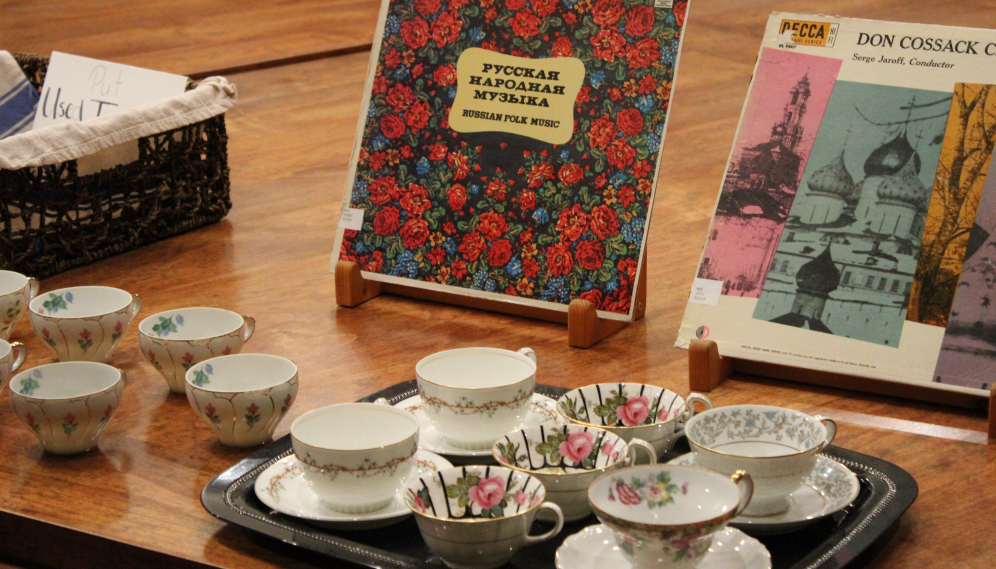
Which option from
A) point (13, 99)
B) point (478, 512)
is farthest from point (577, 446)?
point (13, 99)

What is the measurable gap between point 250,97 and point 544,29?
1.46 meters

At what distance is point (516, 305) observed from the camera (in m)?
1.50

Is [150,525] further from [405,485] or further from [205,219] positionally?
[205,219]

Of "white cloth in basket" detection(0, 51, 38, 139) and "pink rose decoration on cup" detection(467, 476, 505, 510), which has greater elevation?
"white cloth in basket" detection(0, 51, 38, 139)

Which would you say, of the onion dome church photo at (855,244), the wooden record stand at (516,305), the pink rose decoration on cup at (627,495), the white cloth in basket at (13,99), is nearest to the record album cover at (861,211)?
the onion dome church photo at (855,244)

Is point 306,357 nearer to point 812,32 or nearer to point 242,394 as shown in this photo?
point 242,394

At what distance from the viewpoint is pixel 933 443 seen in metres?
1.13

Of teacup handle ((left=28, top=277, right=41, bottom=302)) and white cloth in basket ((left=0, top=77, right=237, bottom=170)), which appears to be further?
white cloth in basket ((left=0, top=77, right=237, bottom=170))

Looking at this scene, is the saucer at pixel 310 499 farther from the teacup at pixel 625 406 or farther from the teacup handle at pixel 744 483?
the teacup handle at pixel 744 483

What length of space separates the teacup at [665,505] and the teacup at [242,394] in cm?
38

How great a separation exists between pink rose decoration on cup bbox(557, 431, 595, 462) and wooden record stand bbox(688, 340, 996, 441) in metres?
0.35

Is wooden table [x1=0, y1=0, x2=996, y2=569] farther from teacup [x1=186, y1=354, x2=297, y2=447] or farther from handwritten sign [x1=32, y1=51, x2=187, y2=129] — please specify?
handwritten sign [x1=32, y1=51, x2=187, y2=129]

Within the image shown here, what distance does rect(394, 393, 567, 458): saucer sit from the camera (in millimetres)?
1007

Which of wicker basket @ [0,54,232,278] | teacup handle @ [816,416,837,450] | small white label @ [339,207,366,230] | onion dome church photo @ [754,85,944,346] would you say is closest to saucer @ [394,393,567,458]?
teacup handle @ [816,416,837,450]
